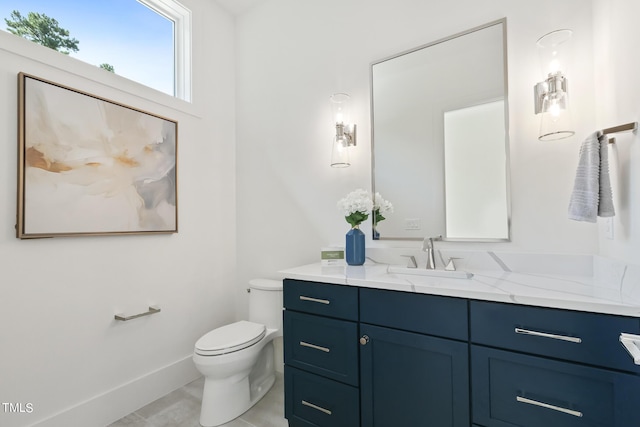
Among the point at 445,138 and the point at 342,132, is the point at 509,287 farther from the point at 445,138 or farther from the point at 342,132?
the point at 342,132

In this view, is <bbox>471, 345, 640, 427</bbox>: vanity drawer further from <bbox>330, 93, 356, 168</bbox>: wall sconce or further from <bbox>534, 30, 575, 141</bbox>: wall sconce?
<bbox>330, 93, 356, 168</bbox>: wall sconce

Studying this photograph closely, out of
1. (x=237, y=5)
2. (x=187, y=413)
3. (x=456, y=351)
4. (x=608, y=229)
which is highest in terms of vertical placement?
(x=237, y=5)

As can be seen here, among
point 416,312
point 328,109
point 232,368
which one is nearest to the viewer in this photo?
point 416,312

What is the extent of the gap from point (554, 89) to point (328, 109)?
1332 mm

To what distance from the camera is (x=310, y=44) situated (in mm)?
2338

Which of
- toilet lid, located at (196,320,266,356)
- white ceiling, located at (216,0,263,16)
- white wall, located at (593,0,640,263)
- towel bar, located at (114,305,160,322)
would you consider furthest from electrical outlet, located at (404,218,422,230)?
white ceiling, located at (216,0,263,16)

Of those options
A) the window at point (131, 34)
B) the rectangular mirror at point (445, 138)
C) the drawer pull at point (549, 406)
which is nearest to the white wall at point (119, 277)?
the window at point (131, 34)

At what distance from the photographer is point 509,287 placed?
1.21 m

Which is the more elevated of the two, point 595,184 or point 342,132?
point 342,132

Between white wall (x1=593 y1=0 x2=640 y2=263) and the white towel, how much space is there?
0.19 ft

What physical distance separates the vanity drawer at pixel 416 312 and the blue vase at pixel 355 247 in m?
0.46

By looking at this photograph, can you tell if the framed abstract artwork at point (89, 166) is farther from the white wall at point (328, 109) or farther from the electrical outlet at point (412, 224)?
the electrical outlet at point (412, 224)

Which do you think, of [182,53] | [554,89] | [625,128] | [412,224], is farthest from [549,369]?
[182,53]

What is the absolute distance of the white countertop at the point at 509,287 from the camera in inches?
38.6
